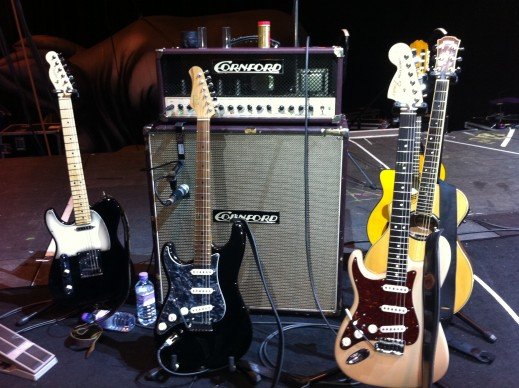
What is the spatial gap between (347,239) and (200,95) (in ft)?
4.85

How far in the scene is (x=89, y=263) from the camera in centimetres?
211

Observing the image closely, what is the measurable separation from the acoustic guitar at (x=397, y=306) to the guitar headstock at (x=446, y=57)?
9.7 inches

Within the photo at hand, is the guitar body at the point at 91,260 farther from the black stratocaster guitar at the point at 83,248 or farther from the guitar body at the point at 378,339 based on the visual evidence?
the guitar body at the point at 378,339

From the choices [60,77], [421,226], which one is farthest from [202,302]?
[60,77]

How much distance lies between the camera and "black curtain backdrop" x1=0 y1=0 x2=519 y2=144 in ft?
17.1

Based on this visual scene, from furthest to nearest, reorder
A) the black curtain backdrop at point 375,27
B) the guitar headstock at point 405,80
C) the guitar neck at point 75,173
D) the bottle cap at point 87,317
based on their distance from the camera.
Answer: the black curtain backdrop at point 375,27
the bottle cap at point 87,317
the guitar neck at point 75,173
the guitar headstock at point 405,80

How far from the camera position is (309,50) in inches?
70.8

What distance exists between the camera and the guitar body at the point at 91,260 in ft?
6.81

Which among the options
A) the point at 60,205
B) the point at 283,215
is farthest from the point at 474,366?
the point at 60,205

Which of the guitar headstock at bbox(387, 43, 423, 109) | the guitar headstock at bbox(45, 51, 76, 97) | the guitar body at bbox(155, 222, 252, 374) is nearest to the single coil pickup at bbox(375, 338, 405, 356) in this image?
the guitar body at bbox(155, 222, 252, 374)

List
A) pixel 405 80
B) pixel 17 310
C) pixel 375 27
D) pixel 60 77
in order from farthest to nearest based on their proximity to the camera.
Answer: pixel 375 27, pixel 17 310, pixel 60 77, pixel 405 80

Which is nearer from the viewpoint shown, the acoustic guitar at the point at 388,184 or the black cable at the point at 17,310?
the acoustic guitar at the point at 388,184

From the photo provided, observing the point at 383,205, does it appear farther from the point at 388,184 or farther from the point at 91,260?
the point at 91,260

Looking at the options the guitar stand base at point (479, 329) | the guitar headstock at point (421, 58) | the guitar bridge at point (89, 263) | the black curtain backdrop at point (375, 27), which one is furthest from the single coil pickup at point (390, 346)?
the black curtain backdrop at point (375, 27)
